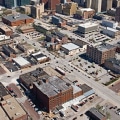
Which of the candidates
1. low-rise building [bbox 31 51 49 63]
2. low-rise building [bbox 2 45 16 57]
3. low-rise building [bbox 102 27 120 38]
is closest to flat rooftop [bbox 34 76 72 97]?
low-rise building [bbox 31 51 49 63]

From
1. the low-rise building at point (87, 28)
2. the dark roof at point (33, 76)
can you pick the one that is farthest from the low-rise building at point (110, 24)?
the dark roof at point (33, 76)

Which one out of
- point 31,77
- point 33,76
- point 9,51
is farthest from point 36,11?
point 31,77

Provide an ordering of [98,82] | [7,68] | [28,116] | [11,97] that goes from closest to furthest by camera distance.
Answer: [28,116] → [11,97] → [98,82] → [7,68]

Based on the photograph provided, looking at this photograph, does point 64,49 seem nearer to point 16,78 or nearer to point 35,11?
point 16,78

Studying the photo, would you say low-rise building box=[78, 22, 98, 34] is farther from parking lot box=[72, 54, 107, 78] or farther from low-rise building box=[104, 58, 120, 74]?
low-rise building box=[104, 58, 120, 74]

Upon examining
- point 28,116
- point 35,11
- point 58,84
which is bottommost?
point 28,116

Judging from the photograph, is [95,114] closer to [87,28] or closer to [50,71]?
[50,71]

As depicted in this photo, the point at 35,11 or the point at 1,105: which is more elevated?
the point at 35,11

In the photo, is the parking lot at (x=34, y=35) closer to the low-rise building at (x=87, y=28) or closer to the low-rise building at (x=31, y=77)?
the low-rise building at (x=87, y=28)

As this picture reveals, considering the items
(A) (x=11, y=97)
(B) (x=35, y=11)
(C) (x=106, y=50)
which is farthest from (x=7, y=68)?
(B) (x=35, y=11)
